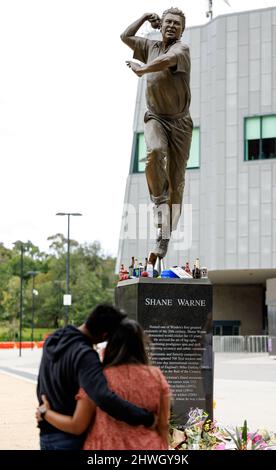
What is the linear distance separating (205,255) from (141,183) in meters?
5.17

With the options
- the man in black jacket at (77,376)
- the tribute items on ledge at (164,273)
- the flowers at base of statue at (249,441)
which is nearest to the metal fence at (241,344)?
the tribute items on ledge at (164,273)

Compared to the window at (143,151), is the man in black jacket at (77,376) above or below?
below

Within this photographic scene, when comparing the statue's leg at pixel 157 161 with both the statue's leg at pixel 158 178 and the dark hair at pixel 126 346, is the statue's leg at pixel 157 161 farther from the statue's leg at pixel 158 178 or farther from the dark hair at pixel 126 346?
the dark hair at pixel 126 346

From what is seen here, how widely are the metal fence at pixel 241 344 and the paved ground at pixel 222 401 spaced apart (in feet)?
45.6

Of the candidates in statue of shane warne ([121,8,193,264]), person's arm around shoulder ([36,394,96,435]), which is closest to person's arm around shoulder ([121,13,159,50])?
statue of shane warne ([121,8,193,264])

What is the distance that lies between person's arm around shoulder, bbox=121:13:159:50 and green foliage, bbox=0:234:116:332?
252 feet

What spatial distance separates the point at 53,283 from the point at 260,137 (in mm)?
60664

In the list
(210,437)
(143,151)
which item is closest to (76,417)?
(210,437)

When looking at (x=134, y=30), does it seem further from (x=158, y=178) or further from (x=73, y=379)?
(x=73, y=379)

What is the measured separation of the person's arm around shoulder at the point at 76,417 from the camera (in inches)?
197

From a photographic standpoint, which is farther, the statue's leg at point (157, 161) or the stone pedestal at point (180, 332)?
the statue's leg at point (157, 161)

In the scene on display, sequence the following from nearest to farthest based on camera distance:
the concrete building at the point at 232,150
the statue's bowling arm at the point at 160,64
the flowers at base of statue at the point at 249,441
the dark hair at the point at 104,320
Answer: the dark hair at the point at 104,320, the flowers at base of statue at the point at 249,441, the statue's bowling arm at the point at 160,64, the concrete building at the point at 232,150

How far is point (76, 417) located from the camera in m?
5.03
